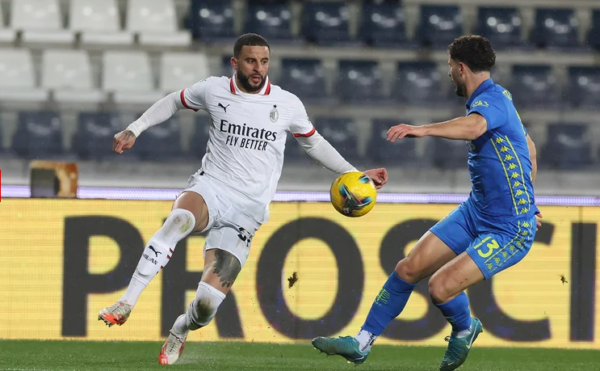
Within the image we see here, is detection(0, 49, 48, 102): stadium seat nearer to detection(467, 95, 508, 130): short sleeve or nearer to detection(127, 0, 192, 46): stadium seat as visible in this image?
detection(127, 0, 192, 46): stadium seat

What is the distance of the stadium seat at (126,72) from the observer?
13.2 metres

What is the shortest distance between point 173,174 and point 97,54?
8.78 ft

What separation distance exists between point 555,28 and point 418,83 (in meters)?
2.26

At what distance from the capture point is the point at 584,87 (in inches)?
534

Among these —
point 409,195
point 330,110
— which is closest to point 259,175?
point 409,195

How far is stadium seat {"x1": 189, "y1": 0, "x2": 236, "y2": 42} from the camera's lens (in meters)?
13.6

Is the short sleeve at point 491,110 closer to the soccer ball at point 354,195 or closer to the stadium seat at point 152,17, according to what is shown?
the soccer ball at point 354,195

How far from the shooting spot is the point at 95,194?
8.62 m

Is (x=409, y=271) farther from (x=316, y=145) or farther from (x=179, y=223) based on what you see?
(x=179, y=223)

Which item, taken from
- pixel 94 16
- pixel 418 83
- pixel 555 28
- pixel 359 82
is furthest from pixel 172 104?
pixel 555 28

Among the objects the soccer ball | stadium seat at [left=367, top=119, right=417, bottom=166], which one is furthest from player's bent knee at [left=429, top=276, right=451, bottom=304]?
stadium seat at [left=367, top=119, right=417, bottom=166]

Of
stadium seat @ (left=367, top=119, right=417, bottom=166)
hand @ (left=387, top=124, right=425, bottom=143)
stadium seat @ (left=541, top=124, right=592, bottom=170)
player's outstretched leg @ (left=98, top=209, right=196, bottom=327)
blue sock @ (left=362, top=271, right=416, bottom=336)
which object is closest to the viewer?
hand @ (left=387, top=124, right=425, bottom=143)

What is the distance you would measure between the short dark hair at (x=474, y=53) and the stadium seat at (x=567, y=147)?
7.26 metres

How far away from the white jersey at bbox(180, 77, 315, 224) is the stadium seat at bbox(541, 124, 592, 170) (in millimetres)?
6987
